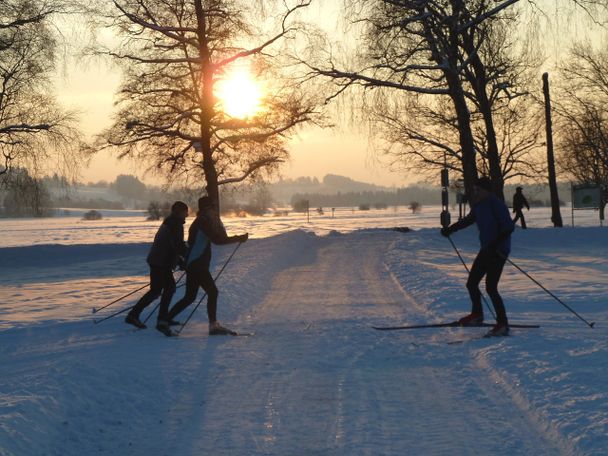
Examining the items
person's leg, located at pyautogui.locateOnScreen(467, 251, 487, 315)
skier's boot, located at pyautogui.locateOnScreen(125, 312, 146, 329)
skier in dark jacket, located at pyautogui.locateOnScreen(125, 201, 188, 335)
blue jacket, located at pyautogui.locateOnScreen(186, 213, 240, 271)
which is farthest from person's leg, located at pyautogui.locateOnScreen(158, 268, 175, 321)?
person's leg, located at pyautogui.locateOnScreen(467, 251, 487, 315)

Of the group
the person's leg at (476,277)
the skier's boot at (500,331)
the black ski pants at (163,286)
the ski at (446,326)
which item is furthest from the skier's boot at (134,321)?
the skier's boot at (500,331)

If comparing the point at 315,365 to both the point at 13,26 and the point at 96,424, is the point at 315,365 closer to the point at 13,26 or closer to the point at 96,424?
the point at 96,424

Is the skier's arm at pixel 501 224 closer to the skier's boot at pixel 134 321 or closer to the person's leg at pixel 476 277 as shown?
the person's leg at pixel 476 277

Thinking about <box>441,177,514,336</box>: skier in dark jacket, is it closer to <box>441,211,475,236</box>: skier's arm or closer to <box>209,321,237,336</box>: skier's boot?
<box>441,211,475,236</box>: skier's arm

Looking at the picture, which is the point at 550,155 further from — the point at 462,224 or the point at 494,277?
the point at 494,277

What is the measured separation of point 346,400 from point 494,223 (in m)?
3.77

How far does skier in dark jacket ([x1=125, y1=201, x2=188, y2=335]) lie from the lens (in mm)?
9648

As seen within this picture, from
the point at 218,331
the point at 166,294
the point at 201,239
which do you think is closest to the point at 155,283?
the point at 166,294

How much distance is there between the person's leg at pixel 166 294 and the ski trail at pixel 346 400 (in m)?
1.22

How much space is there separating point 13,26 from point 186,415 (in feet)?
57.6

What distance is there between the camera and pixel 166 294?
9828 mm

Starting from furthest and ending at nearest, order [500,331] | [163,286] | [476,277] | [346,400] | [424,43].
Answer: [424,43] < [163,286] < [476,277] < [500,331] < [346,400]

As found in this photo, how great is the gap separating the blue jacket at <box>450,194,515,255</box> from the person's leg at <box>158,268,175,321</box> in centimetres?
437

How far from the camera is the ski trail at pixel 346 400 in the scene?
502cm
